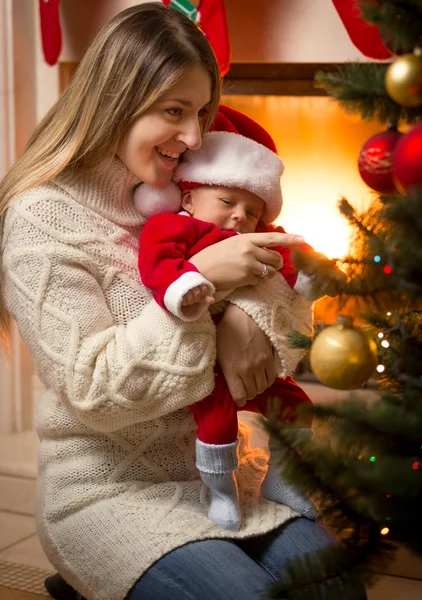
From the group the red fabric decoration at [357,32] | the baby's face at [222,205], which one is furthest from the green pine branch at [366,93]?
the red fabric decoration at [357,32]

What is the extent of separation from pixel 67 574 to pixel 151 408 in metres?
→ 0.33

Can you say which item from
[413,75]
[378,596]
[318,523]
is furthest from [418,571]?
[413,75]

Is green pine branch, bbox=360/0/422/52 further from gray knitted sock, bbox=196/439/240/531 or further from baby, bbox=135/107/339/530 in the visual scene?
gray knitted sock, bbox=196/439/240/531

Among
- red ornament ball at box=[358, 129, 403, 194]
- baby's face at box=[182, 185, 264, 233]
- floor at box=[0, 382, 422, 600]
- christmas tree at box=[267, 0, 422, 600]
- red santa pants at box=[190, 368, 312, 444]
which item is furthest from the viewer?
floor at box=[0, 382, 422, 600]

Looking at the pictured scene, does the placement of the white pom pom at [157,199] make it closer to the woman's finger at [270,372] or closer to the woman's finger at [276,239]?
the woman's finger at [276,239]

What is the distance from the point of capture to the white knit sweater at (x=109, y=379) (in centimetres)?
117

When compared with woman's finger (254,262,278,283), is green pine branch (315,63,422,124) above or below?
above

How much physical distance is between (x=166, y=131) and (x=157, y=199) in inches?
5.1

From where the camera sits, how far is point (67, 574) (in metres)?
1.27

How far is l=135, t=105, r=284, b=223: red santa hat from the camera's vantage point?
131 centimetres

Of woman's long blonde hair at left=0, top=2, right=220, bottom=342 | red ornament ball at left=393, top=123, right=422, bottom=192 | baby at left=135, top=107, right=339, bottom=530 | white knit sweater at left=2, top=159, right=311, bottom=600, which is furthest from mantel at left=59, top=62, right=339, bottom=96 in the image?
red ornament ball at left=393, top=123, right=422, bottom=192

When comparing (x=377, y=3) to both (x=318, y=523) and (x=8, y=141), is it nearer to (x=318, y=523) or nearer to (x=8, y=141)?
(x=318, y=523)

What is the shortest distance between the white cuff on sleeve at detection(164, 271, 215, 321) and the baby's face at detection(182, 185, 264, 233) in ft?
0.69

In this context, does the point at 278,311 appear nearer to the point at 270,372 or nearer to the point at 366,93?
the point at 270,372
